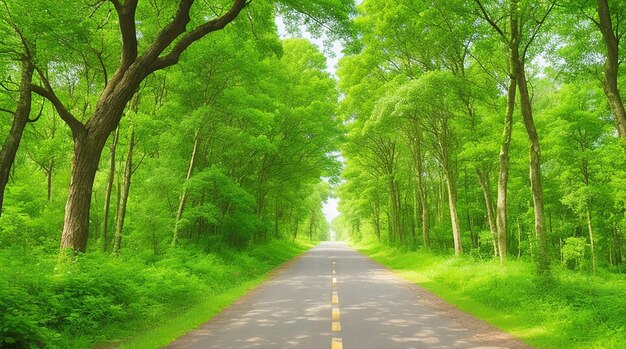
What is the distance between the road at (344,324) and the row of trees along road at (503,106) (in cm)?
413

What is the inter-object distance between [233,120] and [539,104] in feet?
80.6

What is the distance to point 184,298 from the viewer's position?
10812 mm

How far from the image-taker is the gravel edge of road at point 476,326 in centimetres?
660

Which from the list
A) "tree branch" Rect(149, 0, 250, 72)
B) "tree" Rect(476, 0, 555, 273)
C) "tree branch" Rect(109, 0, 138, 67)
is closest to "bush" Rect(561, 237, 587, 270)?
"tree" Rect(476, 0, 555, 273)

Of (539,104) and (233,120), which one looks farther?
(539,104)

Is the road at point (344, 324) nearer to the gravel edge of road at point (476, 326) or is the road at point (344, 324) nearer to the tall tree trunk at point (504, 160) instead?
the gravel edge of road at point (476, 326)

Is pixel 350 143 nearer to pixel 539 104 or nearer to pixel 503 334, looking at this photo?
pixel 539 104

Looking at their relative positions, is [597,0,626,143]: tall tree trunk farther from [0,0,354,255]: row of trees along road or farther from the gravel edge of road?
[0,0,354,255]: row of trees along road

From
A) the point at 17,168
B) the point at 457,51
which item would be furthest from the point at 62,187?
the point at 457,51

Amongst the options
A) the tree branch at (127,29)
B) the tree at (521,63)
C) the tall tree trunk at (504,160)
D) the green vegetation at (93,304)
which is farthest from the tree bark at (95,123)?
the tall tree trunk at (504,160)

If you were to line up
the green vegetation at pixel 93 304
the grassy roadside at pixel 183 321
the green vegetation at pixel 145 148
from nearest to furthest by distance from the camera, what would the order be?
the green vegetation at pixel 93 304
the grassy roadside at pixel 183 321
the green vegetation at pixel 145 148

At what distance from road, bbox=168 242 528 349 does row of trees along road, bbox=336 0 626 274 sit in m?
4.13

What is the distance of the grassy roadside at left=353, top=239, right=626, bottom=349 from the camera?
6812 mm

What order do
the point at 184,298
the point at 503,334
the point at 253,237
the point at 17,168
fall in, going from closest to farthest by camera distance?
the point at 503,334, the point at 184,298, the point at 17,168, the point at 253,237
